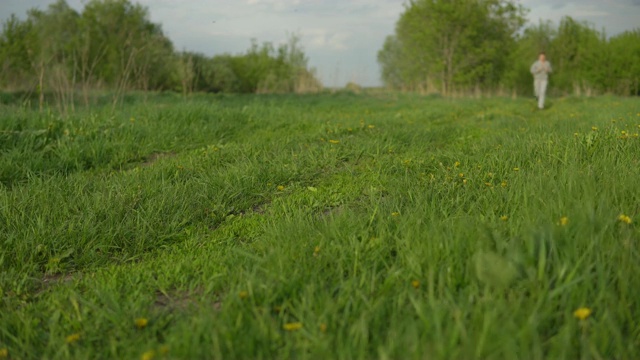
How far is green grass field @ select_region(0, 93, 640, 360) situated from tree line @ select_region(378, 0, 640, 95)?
2615cm

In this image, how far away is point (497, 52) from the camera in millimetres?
30906

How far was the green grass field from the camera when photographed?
6.07ft

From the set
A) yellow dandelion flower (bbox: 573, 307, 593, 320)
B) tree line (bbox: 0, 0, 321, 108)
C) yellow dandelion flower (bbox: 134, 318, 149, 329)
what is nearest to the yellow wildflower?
yellow dandelion flower (bbox: 134, 318, 149, 329)

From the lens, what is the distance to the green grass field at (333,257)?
185 cm

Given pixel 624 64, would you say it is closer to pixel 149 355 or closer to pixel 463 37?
pixel 463 37

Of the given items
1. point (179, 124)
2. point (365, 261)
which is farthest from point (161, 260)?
point (179, 124)

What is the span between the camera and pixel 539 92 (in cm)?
1484

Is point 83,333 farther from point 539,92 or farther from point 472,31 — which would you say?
point 472,31

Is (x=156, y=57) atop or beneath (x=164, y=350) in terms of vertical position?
atop

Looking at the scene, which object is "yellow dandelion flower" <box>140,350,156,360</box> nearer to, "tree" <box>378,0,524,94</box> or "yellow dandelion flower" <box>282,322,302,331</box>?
"yellow dandelion flower" <box>282,322,302,331</box>

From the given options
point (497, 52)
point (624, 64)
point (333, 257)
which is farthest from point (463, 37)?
point (333, 257)

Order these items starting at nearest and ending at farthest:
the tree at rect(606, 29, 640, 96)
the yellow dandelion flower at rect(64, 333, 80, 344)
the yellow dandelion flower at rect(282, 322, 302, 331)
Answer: the yellow dandelion flower at rect(282, 322, 302, 331)
the yellow dandelion flower at rect(64, 333, 80, 344)
the tree at rect(606, 29, 640, 96)

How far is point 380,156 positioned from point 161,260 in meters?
3.14

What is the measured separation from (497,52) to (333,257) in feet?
104
